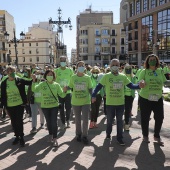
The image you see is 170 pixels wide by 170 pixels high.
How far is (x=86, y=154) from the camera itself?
5387 millimetres

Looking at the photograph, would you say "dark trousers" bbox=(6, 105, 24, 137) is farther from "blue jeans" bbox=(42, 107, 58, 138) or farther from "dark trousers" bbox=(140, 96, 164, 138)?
"dark trousers" bbox=(140, 96, 164, 138)

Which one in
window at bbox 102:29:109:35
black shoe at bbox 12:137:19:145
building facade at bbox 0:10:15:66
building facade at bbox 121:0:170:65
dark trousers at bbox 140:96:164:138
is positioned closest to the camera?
dark trousers at bbox 140:96:164:138

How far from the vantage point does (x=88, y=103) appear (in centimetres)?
603

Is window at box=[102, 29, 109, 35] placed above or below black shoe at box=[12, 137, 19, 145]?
above

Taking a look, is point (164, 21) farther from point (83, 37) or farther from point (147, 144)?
point (147, 144)

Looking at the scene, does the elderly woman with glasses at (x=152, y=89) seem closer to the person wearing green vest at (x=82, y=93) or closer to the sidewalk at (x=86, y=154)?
the sidewalk at (x=86, y=154)

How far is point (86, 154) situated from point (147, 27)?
1887 inches

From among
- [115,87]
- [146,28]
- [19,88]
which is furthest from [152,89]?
[146,28]

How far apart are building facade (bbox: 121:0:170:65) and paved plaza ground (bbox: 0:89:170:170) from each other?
35231 mm

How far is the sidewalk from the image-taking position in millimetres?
4809

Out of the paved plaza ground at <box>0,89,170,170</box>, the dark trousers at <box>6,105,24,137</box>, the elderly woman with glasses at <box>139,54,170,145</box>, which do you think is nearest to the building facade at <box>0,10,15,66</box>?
the paved plaza ground at <box>0,89,170,170</box>

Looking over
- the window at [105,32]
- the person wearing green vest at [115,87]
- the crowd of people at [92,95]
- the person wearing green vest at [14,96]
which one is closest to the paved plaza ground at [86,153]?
the crowd of people at [92,95]

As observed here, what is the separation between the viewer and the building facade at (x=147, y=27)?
4478 cm

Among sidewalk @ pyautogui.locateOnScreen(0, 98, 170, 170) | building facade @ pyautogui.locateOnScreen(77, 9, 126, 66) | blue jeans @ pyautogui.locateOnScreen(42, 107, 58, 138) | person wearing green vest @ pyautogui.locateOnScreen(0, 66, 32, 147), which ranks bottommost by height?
sidewalk @ pyautogui.locateOnScreen(0, 98, 170, 170)
